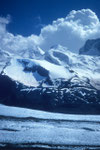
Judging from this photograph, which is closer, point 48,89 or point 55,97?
point 55,97

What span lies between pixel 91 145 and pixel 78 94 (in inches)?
4415

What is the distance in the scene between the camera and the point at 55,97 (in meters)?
139

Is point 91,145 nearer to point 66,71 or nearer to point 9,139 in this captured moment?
point 9,139

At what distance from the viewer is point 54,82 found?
16675cm

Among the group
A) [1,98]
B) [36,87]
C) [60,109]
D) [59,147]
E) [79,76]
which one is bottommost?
[59,147]

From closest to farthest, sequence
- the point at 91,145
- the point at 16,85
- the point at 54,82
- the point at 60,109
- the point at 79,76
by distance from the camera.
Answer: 1. the point at 91,145
2. the point at 60,109
3. the point at 16,85
4. the point at 54,82
5. the point at 79,76

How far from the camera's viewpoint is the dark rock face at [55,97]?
128250mm

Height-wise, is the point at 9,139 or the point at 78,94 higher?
the point at 78,94

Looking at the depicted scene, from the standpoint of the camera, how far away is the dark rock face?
128 m

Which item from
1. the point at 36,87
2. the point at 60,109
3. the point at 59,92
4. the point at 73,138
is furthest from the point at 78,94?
the point at 73,138

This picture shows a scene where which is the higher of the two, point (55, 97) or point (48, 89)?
point (48, 89)

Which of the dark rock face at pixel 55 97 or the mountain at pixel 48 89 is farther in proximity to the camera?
the mountain at pixel 48 89

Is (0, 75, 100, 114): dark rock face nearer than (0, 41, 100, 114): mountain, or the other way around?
(0, 75, 100, 114): dark rock face

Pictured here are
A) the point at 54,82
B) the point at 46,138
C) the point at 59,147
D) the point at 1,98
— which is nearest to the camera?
the point at 59,147
